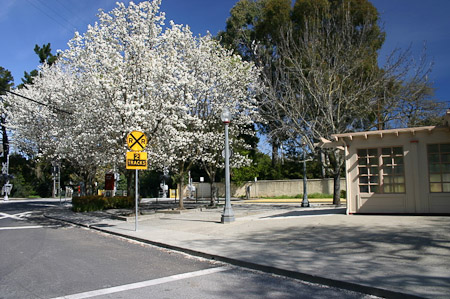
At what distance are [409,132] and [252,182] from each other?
27963 mm

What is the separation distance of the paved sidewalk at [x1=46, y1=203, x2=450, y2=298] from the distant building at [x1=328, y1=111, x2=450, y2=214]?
696 mm

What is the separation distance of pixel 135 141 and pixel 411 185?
31.7ft

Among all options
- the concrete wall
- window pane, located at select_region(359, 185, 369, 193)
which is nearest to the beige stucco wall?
window pane, located at select_region(359, 185, 369, 193)

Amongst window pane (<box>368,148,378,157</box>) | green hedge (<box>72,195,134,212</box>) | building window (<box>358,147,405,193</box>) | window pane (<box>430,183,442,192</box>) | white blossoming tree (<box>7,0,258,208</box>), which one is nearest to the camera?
window pane (<box>430,183,442,192</box>)

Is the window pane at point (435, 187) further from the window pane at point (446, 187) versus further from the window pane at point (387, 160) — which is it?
the window pane at point (387, 160)

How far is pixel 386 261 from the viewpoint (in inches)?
277

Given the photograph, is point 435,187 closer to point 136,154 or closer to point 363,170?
point 363,170

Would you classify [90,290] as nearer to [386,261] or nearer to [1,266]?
[1,266]

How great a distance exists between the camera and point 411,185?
40.3 feet

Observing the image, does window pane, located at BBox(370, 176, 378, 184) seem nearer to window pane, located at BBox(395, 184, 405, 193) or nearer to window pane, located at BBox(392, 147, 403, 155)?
window pane, located at BBox(395, 184, 405, 193)

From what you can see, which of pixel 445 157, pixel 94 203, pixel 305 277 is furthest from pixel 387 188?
pixel 94 203

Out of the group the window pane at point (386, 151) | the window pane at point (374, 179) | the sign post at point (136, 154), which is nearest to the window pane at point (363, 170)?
the window pane at point (374, 179)

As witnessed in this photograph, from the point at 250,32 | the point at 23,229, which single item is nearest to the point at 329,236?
the point at 23,229

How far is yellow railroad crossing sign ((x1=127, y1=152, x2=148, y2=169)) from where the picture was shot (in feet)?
41.8
